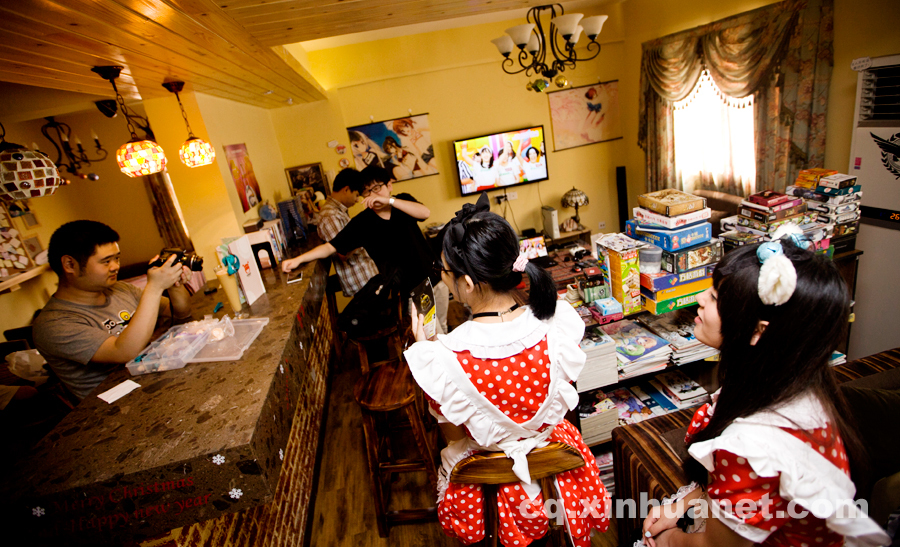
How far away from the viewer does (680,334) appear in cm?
219

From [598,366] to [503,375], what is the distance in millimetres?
1015

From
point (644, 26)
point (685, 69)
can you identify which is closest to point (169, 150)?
point (685, 69)

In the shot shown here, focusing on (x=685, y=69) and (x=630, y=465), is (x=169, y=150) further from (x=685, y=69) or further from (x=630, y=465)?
(x=685, y=69)

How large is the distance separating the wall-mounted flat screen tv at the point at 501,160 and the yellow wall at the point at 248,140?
219 cm

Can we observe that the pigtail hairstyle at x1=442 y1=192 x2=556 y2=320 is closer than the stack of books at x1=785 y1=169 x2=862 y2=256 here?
Yes

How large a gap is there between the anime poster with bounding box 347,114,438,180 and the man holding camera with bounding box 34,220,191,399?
3.59 meters

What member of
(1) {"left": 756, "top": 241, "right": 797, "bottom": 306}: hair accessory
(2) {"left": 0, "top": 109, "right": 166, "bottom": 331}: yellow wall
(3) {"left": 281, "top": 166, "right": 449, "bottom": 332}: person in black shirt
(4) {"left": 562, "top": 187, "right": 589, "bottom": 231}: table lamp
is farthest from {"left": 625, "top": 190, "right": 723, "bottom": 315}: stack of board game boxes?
(2) {"left": 0, "top": 109, "right": 166, "bottom": 331}: yellow wall

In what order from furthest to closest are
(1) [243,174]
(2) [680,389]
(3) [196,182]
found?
(1) [243,174], (3) [196,182], (2) [680,389]

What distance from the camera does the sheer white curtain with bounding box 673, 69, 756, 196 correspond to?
398 centimetres

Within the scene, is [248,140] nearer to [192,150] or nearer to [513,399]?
[192,150]

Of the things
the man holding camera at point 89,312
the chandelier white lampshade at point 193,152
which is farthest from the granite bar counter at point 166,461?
the chandelier white lampshade at point 193,152

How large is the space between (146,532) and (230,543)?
0.53 metres

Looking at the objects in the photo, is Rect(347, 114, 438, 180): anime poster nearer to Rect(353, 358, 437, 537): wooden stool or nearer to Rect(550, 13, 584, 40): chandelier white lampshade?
Rect(550, 13, 584, 40): chandelier white lampshade

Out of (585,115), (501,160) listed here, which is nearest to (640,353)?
(501,160)
